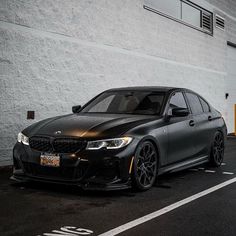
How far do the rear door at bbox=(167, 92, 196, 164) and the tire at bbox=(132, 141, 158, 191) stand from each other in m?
0.50

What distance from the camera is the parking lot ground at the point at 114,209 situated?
14.9 ft

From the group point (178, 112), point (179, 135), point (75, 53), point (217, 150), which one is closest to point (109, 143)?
point (178, 112)

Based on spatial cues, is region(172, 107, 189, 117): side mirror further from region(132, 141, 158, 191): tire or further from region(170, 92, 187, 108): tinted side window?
region(132, 141, 158, 191): tire

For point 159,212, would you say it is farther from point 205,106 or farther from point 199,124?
point 205,106

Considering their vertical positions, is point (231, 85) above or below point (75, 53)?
below

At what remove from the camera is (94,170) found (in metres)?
5.81

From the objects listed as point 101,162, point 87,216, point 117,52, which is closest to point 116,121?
point 101,162

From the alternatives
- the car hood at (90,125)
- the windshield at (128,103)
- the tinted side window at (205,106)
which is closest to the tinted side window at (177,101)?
A: the windshield at (128,103)

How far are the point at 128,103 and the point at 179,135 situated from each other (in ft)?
3.12

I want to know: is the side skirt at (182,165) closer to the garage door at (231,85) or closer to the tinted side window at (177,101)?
the tinted side window at (177,101)

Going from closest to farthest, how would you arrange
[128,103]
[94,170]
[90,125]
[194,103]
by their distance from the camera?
[94,170]
[90,125]
[128,103]
[194,103]

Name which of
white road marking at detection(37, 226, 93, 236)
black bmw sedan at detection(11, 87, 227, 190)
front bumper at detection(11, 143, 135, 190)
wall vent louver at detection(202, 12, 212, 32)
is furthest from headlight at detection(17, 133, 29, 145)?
wall vent louver at detection(202, 12, 212, 32)

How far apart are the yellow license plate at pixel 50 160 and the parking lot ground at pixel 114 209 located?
0.42m

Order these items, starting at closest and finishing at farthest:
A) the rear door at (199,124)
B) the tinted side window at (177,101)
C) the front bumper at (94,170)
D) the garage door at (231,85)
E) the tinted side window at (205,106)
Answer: the front bumper at (94,170), the tinted side window at (177,101), the rear door at (199,124), the tinted side window at (205,106), the garage door at (231,85)
